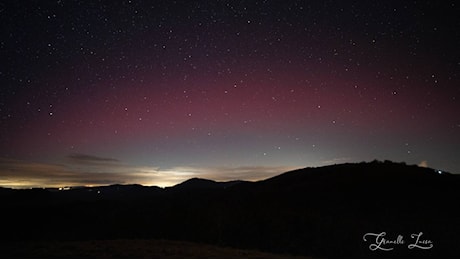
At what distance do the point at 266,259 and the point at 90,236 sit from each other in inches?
802

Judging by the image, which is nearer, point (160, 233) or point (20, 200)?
point (160, 233)

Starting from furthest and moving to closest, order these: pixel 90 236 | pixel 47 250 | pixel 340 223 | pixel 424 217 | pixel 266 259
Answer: pixel 90 236
pixel 424 217
pixel 340 223
pixel 47 250
pixel 266 259

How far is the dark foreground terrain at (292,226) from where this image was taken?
519 inches

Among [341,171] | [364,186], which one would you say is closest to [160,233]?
[364,186]

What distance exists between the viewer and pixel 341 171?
43.1 meters

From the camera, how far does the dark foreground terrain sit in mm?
13188

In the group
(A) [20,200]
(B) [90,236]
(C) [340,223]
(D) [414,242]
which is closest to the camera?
(D) [414,242]

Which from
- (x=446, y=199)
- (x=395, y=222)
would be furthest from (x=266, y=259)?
(x=446, y=199)

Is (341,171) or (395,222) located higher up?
(341,171)

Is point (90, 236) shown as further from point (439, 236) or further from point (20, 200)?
point (20, 200)

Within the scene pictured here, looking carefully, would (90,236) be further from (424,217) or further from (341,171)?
(341,171)

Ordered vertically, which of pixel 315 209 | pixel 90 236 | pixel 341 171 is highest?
pixel 341 171

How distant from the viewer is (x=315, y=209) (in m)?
27.9

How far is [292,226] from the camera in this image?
69.9ft
